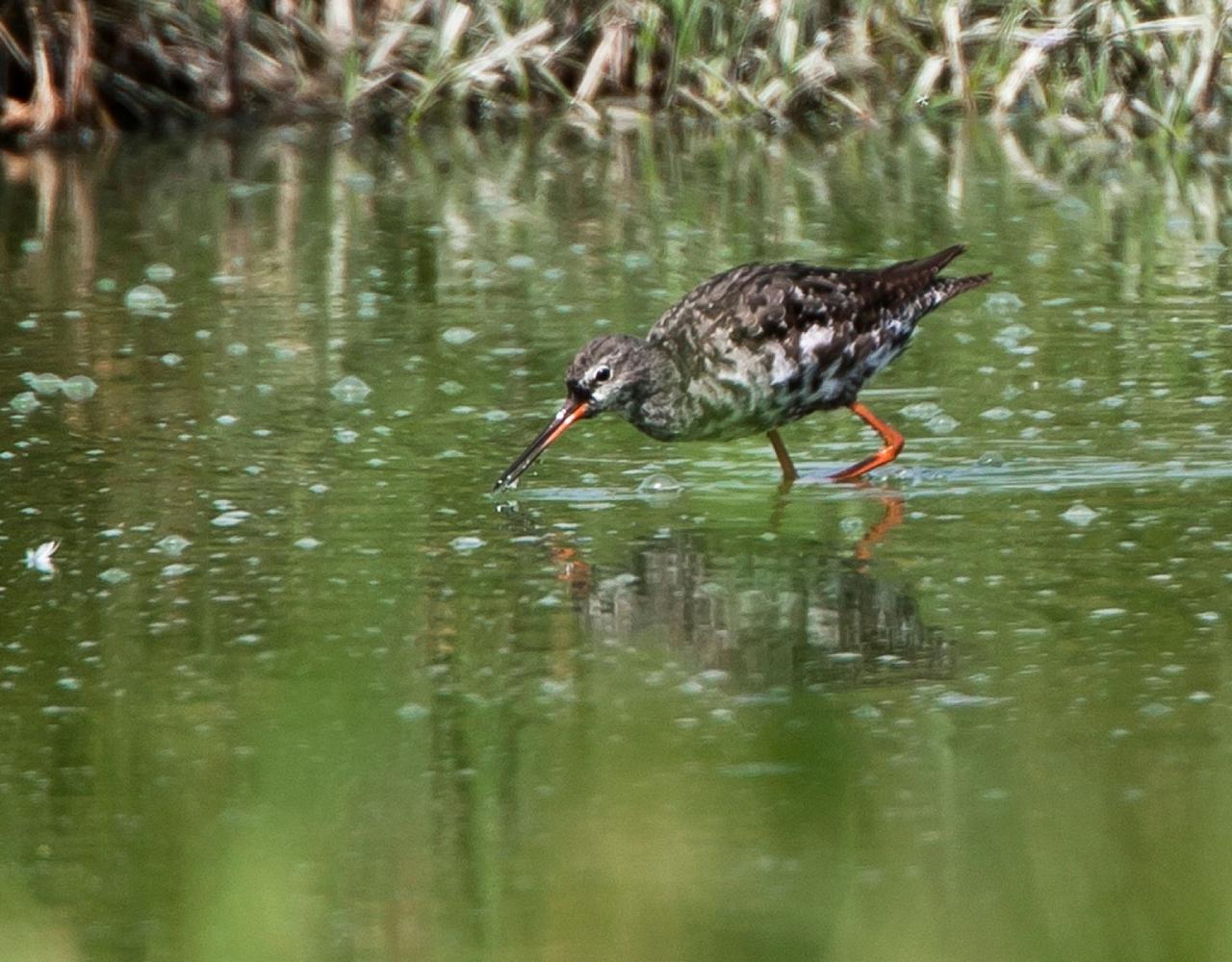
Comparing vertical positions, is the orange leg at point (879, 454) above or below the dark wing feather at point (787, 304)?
below

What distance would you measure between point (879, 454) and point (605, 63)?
8.81 meters

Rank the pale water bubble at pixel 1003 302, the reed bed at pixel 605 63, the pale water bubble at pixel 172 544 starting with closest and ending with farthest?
the pale water bubble at pixel 172 544, the pale water bubble at pixel 1003 302, the reed bed at pixel 605 63

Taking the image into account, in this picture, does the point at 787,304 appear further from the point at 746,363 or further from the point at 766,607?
the point at 766,607

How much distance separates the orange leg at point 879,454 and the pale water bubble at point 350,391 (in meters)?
1.80

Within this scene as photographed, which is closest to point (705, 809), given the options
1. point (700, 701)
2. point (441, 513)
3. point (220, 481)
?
point (700, 701)

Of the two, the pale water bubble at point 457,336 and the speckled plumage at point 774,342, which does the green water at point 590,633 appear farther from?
the speckled plumage at point 774,342

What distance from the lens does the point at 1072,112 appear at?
1541 cm

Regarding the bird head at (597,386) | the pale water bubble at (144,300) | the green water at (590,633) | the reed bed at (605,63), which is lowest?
the green water at (590,633)

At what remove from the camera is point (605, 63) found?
51.8 feet

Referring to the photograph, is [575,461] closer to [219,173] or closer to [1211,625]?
[1211,625]

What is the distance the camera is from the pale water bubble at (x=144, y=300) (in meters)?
10.2

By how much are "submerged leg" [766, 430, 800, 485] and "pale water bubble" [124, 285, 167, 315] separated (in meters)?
3.56

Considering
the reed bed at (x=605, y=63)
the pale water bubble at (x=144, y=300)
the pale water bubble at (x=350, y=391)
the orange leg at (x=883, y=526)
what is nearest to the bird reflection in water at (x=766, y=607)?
the orange leg at (x=883, y=526)

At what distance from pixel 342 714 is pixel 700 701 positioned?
743 mm
